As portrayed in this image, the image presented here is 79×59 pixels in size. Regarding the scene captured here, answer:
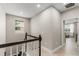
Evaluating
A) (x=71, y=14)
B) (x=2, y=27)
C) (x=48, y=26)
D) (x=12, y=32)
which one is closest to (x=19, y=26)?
(x=12, y=32)

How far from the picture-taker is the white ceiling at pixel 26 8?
1.28 metres

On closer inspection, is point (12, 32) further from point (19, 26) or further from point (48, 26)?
point (48, 26)

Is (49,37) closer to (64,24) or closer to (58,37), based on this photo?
(58,37)

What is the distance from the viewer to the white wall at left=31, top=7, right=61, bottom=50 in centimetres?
144

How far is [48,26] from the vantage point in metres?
1.45

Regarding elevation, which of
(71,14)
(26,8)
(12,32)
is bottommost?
(12,32)

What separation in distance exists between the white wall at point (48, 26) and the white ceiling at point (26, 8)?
0.35ft

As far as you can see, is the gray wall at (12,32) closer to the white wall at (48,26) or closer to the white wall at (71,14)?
the white wall at (48,26)

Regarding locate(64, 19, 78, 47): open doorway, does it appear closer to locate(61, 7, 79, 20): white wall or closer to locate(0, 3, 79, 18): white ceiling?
locate(61, 7, 79, 20): white wall

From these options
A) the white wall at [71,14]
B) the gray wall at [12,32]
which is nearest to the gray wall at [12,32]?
the gray wall at [12,32]

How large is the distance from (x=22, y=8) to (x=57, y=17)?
74 cm

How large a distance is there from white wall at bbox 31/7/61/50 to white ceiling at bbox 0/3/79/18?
11 cm

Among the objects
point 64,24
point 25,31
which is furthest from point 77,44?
point 25,31

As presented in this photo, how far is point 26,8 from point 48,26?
0.58 m
